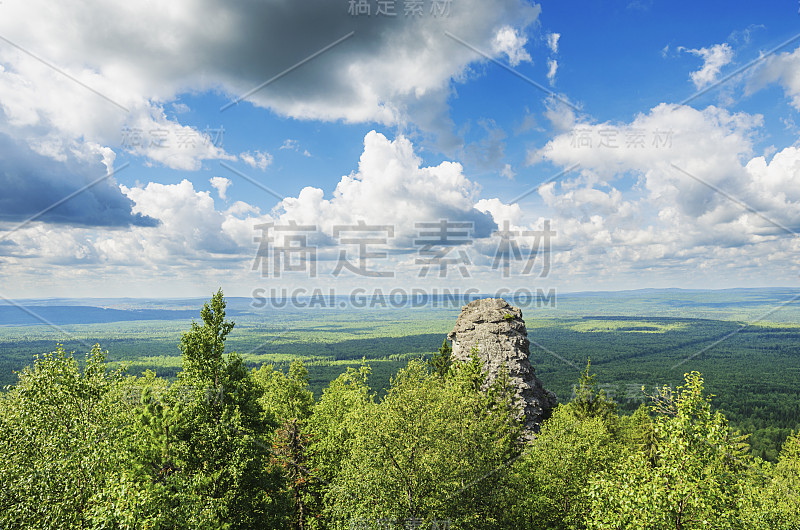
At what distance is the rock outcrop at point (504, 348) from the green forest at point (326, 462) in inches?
380

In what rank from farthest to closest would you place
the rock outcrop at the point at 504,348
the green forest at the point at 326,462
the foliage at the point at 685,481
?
the rock outcrop at the point at 504,348 < the green forest at the point at 326,462 < the foliage at the point at 685,481

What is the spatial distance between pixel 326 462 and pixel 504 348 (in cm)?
2398

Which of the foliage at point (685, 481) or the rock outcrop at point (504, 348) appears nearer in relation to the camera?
the foliage at point (685, 481)

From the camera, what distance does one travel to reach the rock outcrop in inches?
1630

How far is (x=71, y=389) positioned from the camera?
1712cm

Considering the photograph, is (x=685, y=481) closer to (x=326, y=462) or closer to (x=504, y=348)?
(x=326, y=462)

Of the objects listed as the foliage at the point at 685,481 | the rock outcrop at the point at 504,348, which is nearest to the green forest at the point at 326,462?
the foliage at the point at 685,481

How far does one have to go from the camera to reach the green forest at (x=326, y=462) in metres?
14.4

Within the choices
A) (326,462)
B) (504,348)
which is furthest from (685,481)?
(504,348)

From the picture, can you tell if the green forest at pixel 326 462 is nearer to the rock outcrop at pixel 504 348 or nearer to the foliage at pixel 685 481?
the foliage at pixel 685 481

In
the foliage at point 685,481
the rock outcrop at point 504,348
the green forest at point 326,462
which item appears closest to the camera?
the foliage at point 685,481

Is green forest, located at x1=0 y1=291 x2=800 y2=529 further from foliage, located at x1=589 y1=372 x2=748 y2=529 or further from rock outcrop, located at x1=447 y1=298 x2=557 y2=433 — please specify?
rock outcrop, located at x1=447 y1=298 x2=557 y2=433

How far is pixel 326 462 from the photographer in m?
29.4

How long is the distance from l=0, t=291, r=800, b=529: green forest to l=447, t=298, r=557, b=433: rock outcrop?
31.7 feet
